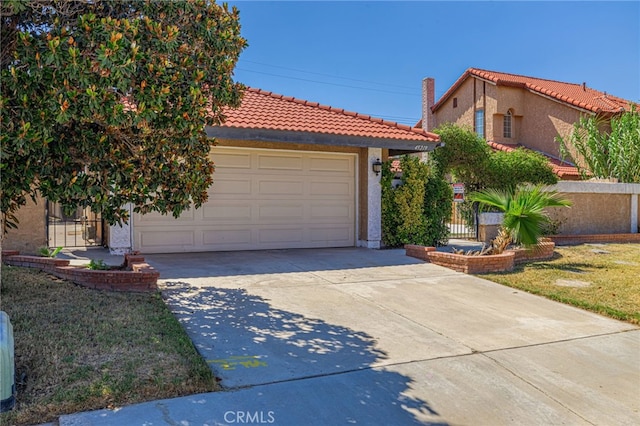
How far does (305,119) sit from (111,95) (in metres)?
8.10

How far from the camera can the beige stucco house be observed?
10.8 m

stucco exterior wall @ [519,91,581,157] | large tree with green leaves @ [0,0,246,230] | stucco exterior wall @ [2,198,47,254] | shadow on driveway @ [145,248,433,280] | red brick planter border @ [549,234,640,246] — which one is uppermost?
stucco exterior wall @ [519,91,581,157]

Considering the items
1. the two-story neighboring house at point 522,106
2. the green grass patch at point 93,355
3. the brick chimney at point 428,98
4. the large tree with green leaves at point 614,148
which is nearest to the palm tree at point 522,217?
the green grass patch at point 93,355

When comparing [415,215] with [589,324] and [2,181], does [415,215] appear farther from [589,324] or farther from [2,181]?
[2,181]

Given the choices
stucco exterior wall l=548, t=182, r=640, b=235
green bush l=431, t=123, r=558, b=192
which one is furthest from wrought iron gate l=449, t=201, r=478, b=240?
stucco exterior wall l=548, t=182, r=640, b=235

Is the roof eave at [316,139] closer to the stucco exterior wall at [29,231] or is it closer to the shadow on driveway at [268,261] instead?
the shadow on driveway at [268,261]

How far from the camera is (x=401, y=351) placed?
4949 mm

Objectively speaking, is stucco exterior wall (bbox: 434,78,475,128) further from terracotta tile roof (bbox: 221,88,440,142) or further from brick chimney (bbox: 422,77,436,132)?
terracotta tile roof (bbox: 221,88,440,142)

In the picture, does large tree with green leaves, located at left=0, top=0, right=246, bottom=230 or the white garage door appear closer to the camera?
large tree with green leaves, located at left=0, top=0, right=246, bottom=230

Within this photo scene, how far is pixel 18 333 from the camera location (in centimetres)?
463

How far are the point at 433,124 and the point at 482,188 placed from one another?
1480 centimetres

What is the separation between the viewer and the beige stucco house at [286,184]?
1084cm

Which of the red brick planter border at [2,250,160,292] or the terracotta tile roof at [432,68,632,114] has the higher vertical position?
the terracotta tile roof at [432,68,632,114]

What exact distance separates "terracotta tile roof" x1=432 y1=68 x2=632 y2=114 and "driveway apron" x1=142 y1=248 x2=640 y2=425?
55.6 ft
